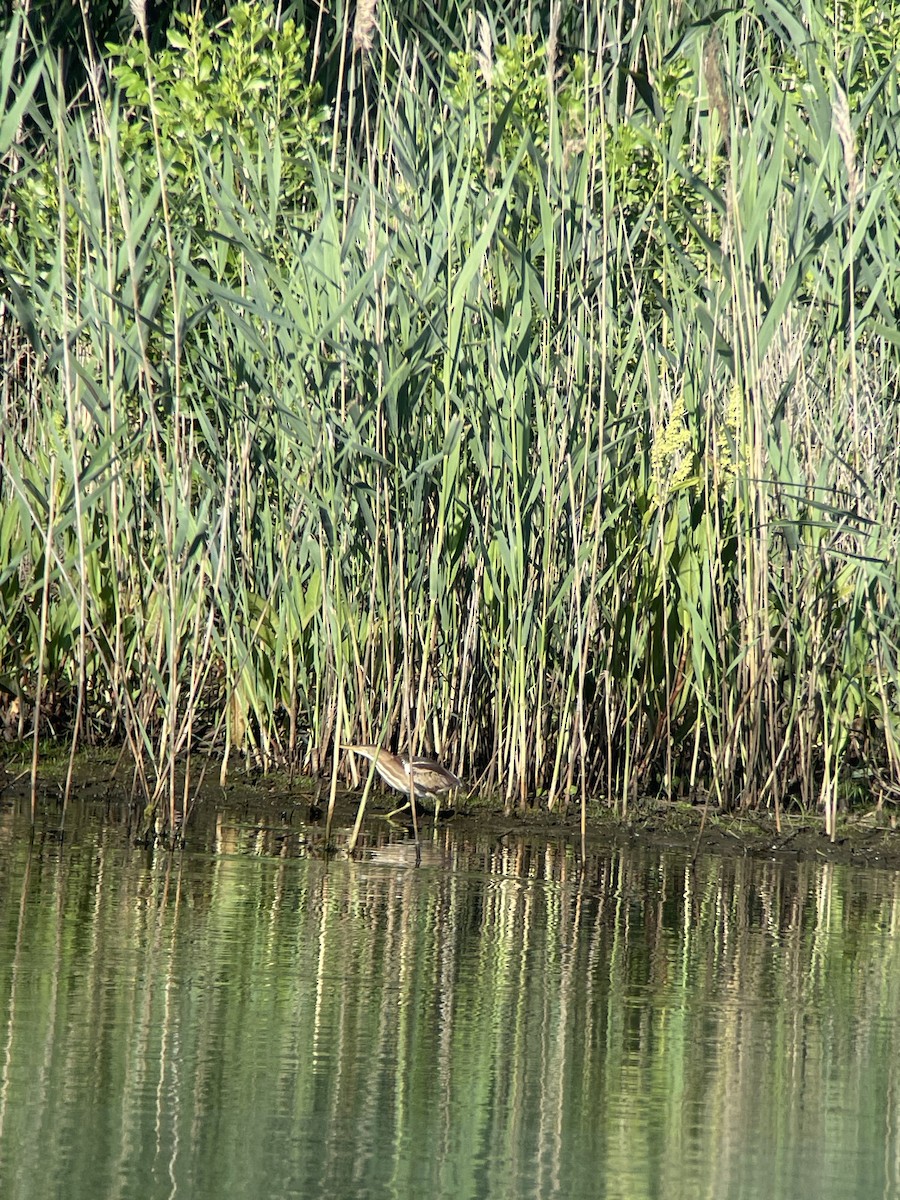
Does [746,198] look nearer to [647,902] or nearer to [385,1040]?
[647,902]

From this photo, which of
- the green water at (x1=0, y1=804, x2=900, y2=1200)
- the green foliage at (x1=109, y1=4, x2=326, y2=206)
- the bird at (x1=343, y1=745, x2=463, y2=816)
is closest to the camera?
the green water at (x1=0, y1=804, x2=900, y2=1200)

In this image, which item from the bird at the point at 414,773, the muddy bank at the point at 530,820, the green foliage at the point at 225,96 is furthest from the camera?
the green foliage at the point at 225,96

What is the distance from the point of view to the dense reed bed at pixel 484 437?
4.95m

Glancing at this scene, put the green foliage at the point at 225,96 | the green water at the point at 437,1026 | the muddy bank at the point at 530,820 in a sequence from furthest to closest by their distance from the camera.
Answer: the green foliage at the point at 225,96 → the muddy bank at the point at 530,820 → the green water at the point at 437,1026

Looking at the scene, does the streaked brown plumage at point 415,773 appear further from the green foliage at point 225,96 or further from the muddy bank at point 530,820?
the green foliage at point 225,96

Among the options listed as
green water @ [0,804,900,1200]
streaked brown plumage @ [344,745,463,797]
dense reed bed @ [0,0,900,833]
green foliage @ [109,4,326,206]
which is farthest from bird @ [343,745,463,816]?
green foliage @ [109,4,326,206]

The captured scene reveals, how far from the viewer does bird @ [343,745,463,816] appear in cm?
489

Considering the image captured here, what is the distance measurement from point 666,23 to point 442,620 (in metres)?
Result: 2.32

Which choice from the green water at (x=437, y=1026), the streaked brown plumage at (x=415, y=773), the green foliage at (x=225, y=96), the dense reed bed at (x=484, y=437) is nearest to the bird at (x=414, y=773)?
the streaked brown plumage at (x=415, y=773)

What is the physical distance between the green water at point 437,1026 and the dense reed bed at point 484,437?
1.92ft

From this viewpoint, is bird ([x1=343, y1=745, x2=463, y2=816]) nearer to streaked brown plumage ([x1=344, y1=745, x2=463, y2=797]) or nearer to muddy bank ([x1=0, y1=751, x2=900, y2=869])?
streaked brown plumage ([x1=344, y1=745, x2=463, y2=797])

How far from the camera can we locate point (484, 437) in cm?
517

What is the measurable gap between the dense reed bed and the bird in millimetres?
119

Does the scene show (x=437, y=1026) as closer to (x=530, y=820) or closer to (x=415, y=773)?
(x=415, y=773)
